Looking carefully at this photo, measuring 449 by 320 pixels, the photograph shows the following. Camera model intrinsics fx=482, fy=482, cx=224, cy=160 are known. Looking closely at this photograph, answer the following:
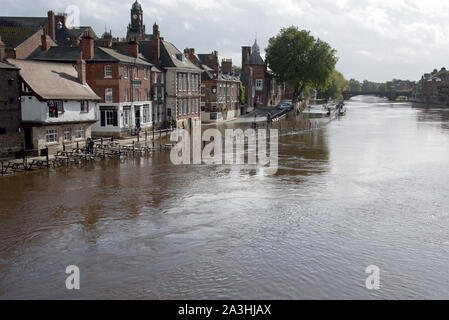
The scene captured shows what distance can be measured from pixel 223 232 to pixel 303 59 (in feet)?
323

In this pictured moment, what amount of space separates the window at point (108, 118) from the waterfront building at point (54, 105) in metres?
6.60

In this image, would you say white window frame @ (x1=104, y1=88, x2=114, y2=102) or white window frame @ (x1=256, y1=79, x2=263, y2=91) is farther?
white window frame @ (x1=256, y1=79, x2=263, y2=91)

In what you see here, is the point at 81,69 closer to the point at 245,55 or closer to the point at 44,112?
the point at 44,112

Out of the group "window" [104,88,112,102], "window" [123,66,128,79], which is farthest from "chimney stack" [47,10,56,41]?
"window" [104,88,112,102]

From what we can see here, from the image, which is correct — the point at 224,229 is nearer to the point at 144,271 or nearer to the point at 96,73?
the point at 144,271

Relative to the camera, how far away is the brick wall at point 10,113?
118 ft

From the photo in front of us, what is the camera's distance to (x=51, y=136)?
3941cm

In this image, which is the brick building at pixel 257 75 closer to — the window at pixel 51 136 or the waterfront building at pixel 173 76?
the waterfront building at pixel 173 76

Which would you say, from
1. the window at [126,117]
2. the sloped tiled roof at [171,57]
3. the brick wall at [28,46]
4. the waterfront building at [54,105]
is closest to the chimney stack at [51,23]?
the brick wall at [28,46]

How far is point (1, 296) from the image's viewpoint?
1507cm

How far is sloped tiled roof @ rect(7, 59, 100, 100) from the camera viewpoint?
38.1 meters

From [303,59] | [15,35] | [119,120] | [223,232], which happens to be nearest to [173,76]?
[119,120]

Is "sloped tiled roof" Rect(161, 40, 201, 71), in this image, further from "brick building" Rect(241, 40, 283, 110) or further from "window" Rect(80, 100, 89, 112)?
"brick building" Rect(241, 40, 283, 110)

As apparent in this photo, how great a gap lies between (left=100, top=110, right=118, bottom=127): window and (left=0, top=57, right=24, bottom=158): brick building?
48.6ft
